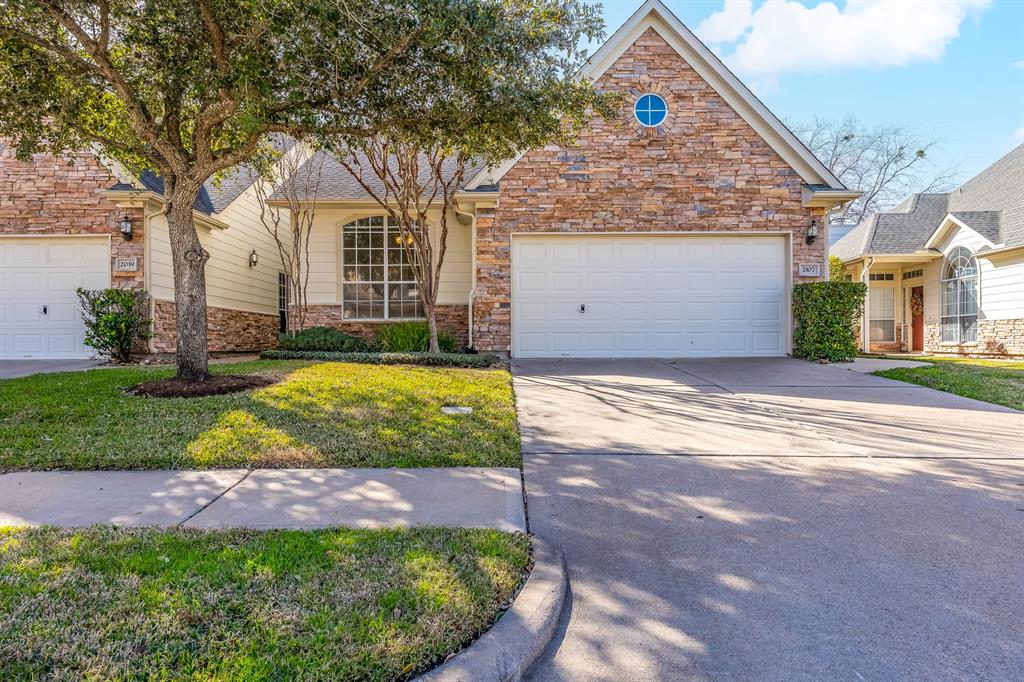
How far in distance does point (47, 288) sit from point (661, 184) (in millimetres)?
12050

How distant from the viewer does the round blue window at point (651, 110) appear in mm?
10430

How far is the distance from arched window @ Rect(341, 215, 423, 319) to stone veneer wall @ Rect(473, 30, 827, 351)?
2.88 m

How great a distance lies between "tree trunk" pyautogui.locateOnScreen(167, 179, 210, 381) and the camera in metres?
6.52

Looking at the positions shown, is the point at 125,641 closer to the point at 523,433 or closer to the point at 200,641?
the point at 200,641

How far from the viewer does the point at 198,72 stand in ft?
20.6

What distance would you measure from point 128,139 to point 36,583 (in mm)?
7401

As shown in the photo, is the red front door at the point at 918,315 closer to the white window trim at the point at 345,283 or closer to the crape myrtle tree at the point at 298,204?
the white window trim at the point at 345,283

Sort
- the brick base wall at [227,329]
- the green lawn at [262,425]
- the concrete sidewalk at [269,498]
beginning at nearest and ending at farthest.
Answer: the concrete sidewalk at [269,498] → the green lawn at [262,425] → the brick base wall at [227,329]

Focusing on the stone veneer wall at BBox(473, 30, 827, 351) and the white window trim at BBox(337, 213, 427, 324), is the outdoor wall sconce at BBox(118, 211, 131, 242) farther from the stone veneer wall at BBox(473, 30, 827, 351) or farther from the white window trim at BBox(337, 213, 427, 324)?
the stone veneer wall at BBox(473, 30, 827, 351)

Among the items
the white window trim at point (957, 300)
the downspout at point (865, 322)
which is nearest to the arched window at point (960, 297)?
the white window trim at point (957, 300)

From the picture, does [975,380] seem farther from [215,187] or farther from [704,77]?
[215,187]

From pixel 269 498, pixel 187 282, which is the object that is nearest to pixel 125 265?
pixel 187 282

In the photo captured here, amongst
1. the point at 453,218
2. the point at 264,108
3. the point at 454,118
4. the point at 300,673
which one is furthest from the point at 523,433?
the point at 453,218

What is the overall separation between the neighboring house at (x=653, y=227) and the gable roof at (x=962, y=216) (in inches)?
232
